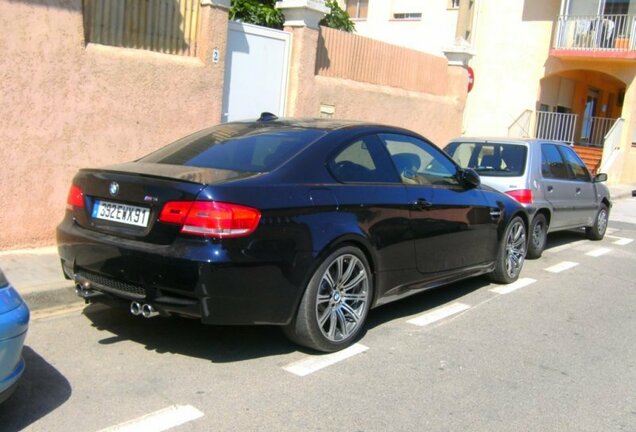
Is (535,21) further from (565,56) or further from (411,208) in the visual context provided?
(411,208)

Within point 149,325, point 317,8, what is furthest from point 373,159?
point 317,8

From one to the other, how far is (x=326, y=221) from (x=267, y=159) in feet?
2.01

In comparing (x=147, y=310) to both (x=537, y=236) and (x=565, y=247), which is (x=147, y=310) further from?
(x=565, y=247)

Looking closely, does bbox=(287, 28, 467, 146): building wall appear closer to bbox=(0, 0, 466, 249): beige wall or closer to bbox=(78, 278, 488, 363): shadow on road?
bbox=(0, 0, 466, 249): beige wall

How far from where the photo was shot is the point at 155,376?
13.1ft

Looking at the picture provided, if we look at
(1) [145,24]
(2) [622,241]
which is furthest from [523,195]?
(1) [145,24]

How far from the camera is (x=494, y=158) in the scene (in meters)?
8.22

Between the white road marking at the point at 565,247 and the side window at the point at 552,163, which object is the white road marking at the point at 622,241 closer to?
the white road marking at the point at 565,247

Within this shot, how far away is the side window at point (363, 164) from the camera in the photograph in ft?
15.3

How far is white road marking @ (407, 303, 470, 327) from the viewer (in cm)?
543

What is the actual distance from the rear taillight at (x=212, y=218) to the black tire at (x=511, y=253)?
138 inches

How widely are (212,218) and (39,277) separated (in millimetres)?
2651

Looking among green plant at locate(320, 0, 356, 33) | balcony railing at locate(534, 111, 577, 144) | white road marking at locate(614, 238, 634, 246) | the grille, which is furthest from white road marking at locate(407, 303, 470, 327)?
balcony railing at locate(534, 111, 577, 144)

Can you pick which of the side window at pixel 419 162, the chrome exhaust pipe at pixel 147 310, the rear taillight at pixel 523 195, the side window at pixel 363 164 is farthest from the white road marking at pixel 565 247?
the chrome exhaust pipe at pixel 147 310
